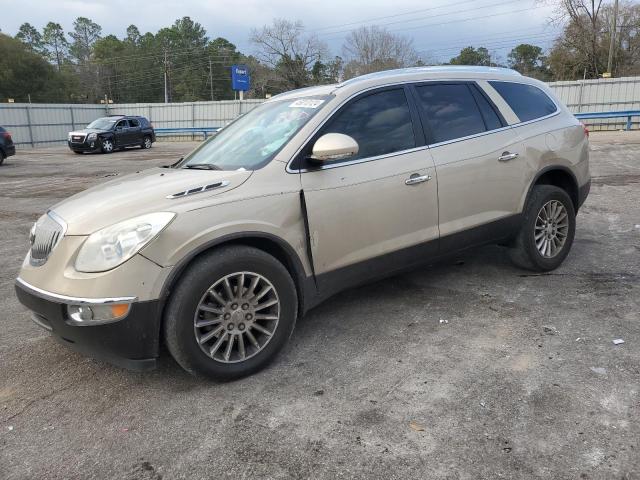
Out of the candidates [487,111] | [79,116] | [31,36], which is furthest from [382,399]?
[31,36]

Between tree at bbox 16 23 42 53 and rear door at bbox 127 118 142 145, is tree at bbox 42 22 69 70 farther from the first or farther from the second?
rear door at bbox 127 118 142 145

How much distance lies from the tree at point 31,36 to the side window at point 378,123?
3912 inches

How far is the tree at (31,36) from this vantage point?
87375 mm

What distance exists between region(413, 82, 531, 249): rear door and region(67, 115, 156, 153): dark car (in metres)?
23.2

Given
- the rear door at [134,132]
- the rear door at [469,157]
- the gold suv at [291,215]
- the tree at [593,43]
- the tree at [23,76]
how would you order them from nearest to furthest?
the gold suv at [291,215] → the rear door at [469,157] → the rear door at [134,132] → the tree at [593,43] → the tree at [23,76]

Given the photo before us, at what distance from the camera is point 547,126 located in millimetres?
4855

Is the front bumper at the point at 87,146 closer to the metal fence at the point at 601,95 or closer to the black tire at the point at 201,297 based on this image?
the metal fence at the point at 601,95

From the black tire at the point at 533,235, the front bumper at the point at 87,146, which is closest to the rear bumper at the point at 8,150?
the front bumper at the point at 87,146

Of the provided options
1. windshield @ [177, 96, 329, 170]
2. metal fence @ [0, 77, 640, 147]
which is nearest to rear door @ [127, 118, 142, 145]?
metal fence @ [0, 77, 640, 147]

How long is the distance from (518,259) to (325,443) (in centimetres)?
302

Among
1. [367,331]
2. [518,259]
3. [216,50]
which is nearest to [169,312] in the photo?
[367,331]

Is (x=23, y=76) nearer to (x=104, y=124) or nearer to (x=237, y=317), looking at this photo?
(x=104, y=124)

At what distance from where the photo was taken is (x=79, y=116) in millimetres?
36000

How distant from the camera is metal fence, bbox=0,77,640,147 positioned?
26688mm
